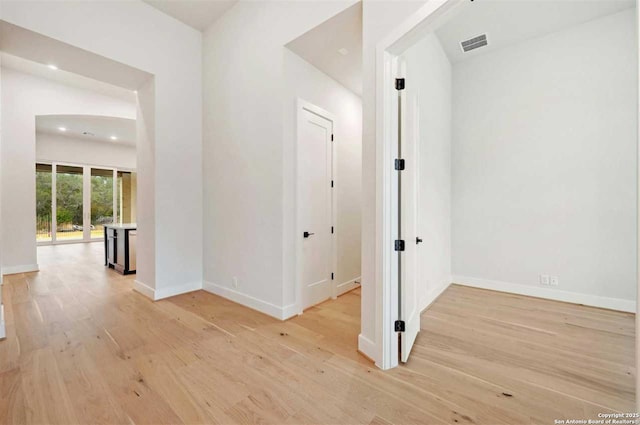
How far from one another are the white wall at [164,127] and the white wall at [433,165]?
300 centimetres

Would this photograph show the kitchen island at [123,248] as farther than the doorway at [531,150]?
Yes

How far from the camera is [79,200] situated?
28.8 ft

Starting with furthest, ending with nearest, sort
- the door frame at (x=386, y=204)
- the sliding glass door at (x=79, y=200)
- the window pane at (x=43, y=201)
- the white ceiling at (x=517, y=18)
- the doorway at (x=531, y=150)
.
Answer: the sliding glass door at (x=79, y=200) → the window pane at (x=43, y=201) → the doorway at (x=531, y=150) → the white ceiling at (x=517, y=18) → the door frame at (x=386, y=204)

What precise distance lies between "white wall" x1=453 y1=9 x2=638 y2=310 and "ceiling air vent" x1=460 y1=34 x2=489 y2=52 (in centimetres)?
31

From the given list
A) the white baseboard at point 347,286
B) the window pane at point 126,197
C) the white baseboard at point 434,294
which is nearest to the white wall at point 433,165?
the white baseboard at point 434,294

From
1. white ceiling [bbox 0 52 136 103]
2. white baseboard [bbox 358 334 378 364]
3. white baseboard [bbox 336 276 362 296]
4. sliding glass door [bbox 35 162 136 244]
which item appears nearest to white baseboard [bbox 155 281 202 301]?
white baseboard [bbox 336 276 362 296]

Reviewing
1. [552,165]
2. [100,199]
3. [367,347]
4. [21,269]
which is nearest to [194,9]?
[367,347]

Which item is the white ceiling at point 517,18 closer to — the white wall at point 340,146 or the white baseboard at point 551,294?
the white wall at point 340,146

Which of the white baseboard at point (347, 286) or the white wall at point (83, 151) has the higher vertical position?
the white wall at point (83, 151)

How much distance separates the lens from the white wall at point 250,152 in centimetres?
296

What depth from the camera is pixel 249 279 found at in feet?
10.8

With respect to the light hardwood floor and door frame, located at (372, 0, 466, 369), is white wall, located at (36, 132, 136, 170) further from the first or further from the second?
door frame, located at (372, 0, 466, 369)

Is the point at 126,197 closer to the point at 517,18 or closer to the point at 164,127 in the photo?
the point at 164,127

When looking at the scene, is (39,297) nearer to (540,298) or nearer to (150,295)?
(150,295)
